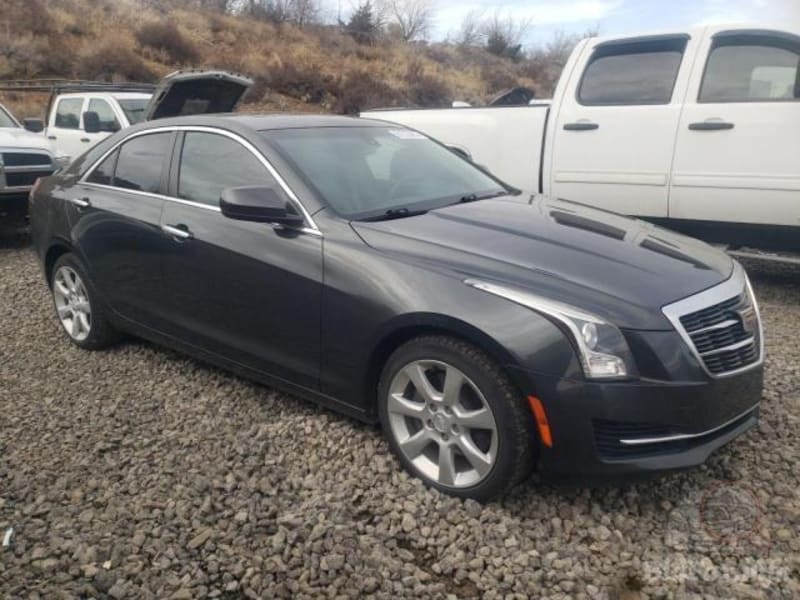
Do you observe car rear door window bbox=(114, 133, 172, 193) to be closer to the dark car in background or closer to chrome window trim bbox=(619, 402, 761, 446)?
the dark car in background

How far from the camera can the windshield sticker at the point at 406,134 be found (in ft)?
14.7

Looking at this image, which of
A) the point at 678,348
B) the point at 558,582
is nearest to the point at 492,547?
the point at 558,582

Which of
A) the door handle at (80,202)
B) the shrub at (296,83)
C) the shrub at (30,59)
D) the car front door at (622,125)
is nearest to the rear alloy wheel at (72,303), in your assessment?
the door handle at (80,202)

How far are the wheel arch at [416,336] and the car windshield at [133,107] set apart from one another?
27.3ft

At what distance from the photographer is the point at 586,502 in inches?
121

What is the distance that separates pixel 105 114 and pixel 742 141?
335 inches

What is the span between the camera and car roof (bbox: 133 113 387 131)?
4.05 m

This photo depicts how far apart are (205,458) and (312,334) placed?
0.77 metres

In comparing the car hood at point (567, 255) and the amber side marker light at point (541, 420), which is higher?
the car hood at point (567, 255)

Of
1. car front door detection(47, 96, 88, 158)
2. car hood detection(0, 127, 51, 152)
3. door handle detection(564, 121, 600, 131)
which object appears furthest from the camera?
car front door detection(47, 96, 88, 158)

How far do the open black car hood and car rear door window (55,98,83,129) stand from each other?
3.17 metres

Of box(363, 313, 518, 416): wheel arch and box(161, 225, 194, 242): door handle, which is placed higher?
box(161, 225, 194, 242): door handle

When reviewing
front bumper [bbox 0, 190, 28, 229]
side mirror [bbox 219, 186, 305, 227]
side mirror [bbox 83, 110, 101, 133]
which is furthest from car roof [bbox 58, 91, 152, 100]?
side mirror [bbox 219, 186, 305, 227]

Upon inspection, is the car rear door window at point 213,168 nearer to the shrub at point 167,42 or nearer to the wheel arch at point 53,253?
the wheel arch at point 53,253
